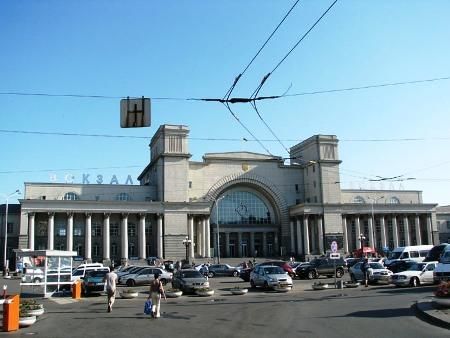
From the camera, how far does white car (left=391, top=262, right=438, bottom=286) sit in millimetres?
30625

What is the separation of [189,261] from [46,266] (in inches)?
1801

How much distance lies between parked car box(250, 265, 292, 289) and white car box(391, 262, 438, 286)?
21.7 feet

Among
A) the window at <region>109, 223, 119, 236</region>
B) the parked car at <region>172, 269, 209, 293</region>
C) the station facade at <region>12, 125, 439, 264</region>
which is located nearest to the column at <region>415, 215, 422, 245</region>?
the station facade at <region>12, 125, 439, 264</region>

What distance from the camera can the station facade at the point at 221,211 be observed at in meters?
77.5

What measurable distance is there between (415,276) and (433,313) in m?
15.9

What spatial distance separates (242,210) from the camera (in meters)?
89.1

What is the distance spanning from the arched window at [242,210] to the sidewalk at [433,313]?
68849mm

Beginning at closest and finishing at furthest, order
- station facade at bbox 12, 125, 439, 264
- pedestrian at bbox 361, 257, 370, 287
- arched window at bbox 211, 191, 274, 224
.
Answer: pedestrian at bbox 361, 257, 370, 287 < station facade at bbox 12, 125, 439, 264 < arched window at bbox 211, 191, 274, 224

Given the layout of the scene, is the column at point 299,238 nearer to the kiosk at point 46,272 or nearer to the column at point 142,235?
the column at point 142,235

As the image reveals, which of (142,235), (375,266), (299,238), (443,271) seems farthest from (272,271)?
(299,238)

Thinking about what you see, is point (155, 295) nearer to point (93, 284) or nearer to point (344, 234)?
point (93, 284)

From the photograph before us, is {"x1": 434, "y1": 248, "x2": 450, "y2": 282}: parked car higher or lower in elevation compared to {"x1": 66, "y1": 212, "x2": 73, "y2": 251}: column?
lower

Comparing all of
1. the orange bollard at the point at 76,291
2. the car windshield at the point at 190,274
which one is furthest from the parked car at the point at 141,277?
the orange bollard at the point at 76,291

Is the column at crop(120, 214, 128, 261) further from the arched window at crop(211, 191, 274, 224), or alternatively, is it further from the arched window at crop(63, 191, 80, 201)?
the arched window at crop(211, 191, 274, 224)
